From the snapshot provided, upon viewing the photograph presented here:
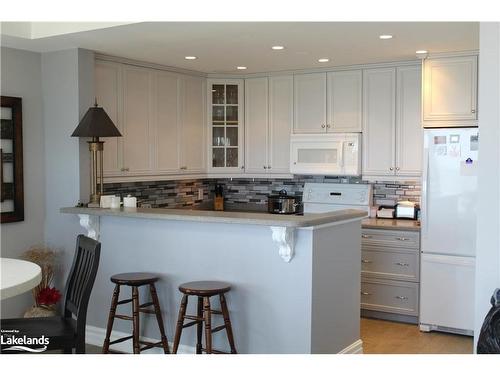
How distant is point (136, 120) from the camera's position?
5500 millimetres

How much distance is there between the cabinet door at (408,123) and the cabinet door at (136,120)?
2224mm

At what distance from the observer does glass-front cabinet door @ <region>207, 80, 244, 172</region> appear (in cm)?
642

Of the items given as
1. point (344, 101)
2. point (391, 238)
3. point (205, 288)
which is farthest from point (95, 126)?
point (391, 238)

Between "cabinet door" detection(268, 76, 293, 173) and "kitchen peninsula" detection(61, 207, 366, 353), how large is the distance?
2.02 meters

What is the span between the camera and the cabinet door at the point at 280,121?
6199 mm

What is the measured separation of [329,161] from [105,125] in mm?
2229

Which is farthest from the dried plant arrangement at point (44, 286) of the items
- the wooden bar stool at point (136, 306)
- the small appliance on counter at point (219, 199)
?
the small appliance on counter at point (219, 199)

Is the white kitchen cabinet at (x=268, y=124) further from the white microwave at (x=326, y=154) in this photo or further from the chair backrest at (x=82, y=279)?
the chair backrest at (x=82, y=279)

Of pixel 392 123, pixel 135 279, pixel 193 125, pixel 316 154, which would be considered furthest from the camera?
pixel 193 125

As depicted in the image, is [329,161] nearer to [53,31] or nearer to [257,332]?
[257,332]

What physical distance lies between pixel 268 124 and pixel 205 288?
2806 millimetres

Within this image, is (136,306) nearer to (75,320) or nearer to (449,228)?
(75,320)
